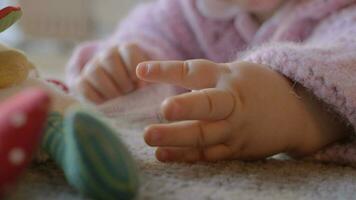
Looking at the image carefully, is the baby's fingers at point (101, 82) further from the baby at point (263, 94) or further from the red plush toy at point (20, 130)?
the red plush toy at point (20, 130)

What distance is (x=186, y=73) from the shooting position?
0.40 metres

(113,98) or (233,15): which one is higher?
(233,15)

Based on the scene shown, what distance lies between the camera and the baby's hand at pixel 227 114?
0.37 meters

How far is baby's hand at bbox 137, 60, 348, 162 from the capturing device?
0.37m

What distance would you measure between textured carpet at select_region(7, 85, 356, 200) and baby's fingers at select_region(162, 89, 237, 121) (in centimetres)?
4

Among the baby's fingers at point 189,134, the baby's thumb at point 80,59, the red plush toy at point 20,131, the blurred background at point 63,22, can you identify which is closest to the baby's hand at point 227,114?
the baby's fingers at point 189,134

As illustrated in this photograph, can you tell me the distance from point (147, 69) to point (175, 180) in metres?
0.08

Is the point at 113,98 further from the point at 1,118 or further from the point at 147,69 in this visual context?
the point at 1,118

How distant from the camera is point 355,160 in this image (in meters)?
0.46

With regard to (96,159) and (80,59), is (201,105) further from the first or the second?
(80,59)

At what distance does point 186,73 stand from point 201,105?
0.12ft

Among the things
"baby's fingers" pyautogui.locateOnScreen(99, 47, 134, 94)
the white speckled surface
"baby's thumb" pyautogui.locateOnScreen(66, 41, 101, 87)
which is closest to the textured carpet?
the white speckled surface

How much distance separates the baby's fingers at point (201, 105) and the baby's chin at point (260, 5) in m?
0.30

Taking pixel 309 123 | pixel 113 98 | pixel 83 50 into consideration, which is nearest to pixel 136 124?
pixel 113 98
